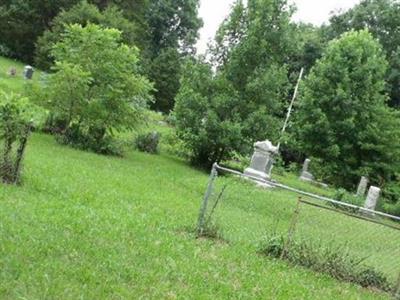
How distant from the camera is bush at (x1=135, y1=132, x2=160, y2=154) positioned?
2423cm

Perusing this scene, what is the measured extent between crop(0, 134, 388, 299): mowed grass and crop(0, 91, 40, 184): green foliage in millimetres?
401

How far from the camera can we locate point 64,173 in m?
13.5

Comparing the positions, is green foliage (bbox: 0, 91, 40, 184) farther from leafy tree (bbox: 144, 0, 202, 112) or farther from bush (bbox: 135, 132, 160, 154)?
leafy tree (bbox: 144, 0, 202, 112)

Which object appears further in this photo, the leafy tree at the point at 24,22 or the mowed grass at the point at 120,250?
the leafy tree at the point at 24,22

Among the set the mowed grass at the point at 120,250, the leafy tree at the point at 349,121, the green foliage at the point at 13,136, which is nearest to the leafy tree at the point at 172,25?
the leafy tree at the point at 349,121

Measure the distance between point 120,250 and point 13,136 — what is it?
4626mm

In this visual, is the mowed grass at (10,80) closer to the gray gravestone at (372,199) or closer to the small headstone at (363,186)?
the gray gravestone at (372,199)

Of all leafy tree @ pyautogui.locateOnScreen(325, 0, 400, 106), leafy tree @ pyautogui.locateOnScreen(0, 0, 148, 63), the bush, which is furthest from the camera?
leafy tree @ pyautogui.locateOnScreen(325, 0, 400, 106)

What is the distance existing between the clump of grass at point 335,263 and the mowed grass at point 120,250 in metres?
0.29

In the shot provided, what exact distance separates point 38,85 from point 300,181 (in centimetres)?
1852

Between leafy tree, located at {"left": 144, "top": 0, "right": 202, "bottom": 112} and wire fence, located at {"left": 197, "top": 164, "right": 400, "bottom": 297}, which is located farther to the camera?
leafy tree, located at {"left": 144, "top": 0, "right": 202, "bottom": 112}

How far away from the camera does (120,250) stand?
764 cm

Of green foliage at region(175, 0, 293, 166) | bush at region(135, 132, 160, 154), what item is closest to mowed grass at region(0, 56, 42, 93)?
bush at region(135, 132, 160, 154)

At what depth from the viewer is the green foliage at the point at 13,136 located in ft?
35.9
